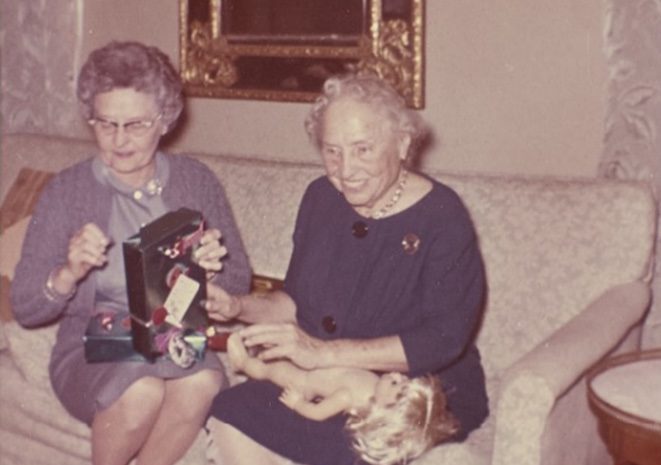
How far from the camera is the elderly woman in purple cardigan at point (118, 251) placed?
2418mm

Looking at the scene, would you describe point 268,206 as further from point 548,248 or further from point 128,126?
point 548,248

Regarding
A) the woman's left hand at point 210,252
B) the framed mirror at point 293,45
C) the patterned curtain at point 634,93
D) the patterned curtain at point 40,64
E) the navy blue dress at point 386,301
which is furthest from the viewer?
the patterned curtain at point 40,64

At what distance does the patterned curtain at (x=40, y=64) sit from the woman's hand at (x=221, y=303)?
1.72 m

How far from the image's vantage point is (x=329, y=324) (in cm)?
240

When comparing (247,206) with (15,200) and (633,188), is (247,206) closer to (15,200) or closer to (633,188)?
(15,200)

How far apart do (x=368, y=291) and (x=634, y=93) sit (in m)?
0.96

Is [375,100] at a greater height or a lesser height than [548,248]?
greater

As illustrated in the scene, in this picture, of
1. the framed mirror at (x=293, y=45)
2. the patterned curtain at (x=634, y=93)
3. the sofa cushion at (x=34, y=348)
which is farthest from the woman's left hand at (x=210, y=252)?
the patterned curtain at (x=634, y=93)

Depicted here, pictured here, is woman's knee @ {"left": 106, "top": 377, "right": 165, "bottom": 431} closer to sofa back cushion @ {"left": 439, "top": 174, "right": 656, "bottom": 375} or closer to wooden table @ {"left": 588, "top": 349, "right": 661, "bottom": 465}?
sofa back cushion @ {"left": 439, "top": 174, "right": 656, "bottom": 375}

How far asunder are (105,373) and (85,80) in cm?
69

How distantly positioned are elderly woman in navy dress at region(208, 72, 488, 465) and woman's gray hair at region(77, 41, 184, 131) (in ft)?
1.19

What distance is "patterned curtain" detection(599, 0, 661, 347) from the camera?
2705 mm

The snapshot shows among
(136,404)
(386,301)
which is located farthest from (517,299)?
(136,404)

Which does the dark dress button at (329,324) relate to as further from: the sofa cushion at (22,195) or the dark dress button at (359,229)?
the sofa cushion at (22,195)
